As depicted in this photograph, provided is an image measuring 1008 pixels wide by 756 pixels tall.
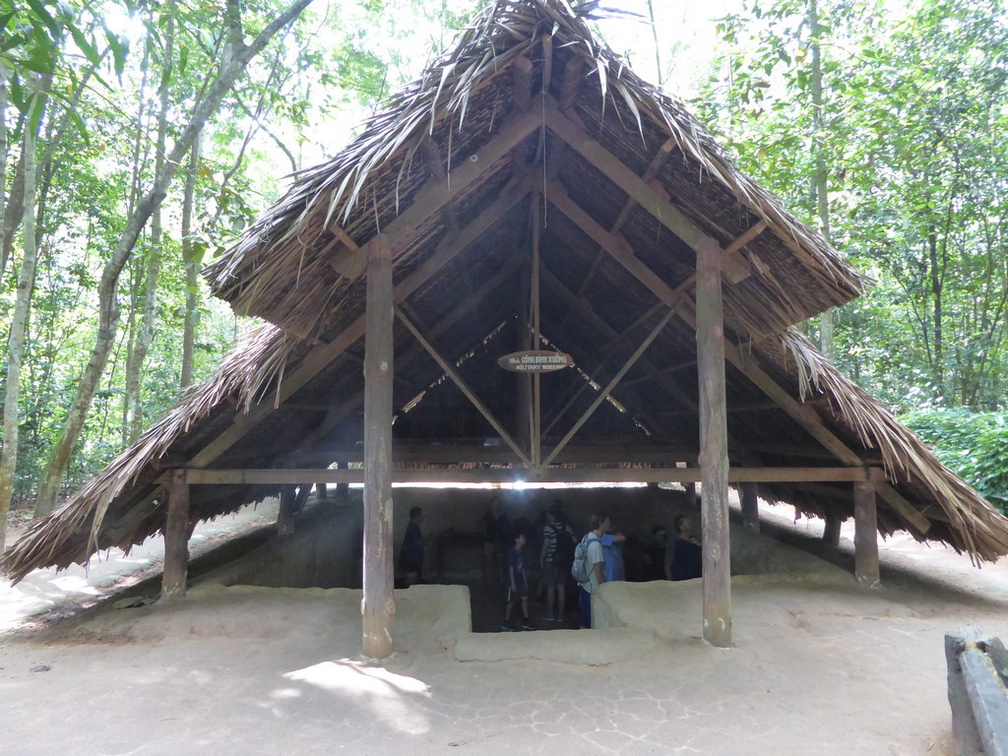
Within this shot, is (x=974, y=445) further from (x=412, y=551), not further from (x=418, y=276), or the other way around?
(x=418, y=276)

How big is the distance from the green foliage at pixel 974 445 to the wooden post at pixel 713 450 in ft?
18.6

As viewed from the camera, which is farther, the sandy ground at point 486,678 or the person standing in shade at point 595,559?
the person standing in shade at point 595,559

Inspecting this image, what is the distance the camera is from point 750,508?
7.66 meters

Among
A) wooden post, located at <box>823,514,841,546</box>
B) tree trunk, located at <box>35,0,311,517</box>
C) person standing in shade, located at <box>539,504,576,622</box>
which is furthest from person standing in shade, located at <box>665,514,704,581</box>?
tree trunk, located at <box>35,0,311,517</box>

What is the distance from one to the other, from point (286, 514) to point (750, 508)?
6.17 m

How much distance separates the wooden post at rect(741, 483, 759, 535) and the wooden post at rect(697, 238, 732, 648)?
13.1ft

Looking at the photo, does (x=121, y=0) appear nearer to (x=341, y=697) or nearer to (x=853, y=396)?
(x=341, y=697)

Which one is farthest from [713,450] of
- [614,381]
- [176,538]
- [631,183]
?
[176,538]

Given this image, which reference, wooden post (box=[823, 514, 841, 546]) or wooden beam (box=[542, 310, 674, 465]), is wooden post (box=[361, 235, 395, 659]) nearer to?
wooden beam (box=[542, 310, 674, 465])

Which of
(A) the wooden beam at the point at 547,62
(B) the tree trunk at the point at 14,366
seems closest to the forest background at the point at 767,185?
(B) the tree trunk at the point at 14,366

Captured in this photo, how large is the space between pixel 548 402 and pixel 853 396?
439 cm

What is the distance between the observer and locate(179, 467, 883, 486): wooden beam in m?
4.72

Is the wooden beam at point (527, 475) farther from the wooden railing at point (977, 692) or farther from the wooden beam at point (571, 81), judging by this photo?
the wooden beam at point (571, 81)

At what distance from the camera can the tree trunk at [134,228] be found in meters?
6.62
